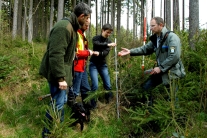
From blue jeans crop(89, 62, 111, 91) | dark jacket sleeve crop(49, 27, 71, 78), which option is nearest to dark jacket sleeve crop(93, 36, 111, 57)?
blue jeans crop(89, 62, 111, 91)

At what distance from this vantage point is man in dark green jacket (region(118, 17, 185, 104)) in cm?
341

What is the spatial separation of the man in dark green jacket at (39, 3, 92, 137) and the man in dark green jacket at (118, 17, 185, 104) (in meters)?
1.46

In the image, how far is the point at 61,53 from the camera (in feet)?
8.59

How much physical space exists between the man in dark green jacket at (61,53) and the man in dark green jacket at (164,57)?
1462 mm

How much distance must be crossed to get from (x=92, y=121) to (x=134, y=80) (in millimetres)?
1241

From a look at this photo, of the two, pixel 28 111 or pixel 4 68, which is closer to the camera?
pixel 28 111

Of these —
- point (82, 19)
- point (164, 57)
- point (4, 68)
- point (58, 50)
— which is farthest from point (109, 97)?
point (4, 68)

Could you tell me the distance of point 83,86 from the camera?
421 cm

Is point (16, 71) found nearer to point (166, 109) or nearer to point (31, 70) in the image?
point (31, 70)

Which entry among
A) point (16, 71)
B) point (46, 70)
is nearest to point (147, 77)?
point (46, 70)

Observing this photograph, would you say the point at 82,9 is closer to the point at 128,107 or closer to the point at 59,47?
the point at 59,47

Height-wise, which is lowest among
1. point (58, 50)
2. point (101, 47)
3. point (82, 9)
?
point (58, 50)

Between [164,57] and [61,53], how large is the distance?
1.96 metres

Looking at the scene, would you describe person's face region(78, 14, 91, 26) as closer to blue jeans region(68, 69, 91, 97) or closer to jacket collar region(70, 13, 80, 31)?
jacket collar region(70, 13, 80, 31)
